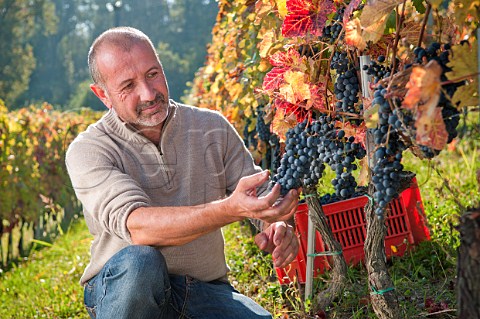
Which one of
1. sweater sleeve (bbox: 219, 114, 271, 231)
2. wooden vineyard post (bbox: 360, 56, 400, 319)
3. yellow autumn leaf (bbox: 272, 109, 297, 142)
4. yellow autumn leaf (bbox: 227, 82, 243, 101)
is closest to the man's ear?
sweater sleeve (bbox: 219, 114, 271, 231)

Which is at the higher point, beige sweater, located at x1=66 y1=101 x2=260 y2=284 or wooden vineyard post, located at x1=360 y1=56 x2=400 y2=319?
beige sweater, located at x1=66 y1=101 x2=260 y2=284

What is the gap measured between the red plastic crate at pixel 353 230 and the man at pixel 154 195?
484 millimetres

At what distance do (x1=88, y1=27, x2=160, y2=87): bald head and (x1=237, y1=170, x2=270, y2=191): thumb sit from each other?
91 centimetres

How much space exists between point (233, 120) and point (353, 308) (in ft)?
5.74

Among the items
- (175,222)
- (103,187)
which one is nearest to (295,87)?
(175,222)

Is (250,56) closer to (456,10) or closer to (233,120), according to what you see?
(233,120)

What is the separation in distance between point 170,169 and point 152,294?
0.60m

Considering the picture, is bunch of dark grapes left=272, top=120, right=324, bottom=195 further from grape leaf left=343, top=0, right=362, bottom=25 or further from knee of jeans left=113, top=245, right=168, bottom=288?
knee of jeans left=113, top=245, right=168, bottom=288

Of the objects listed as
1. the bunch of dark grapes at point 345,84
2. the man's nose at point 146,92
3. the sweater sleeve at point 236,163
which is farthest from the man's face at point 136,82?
the bunch of dark grapes at point 345,84

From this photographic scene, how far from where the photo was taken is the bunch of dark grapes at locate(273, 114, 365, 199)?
7.34ft

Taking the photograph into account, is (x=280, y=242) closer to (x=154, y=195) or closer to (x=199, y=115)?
(x=154, y=195)

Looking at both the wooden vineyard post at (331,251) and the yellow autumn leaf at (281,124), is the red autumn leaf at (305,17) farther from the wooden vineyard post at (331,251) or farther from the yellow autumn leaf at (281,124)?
the wooden vineyard post at (331,251)

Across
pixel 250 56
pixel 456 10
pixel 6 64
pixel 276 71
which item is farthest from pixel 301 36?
pixel 6 64

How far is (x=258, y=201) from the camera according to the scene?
7.23 ft
